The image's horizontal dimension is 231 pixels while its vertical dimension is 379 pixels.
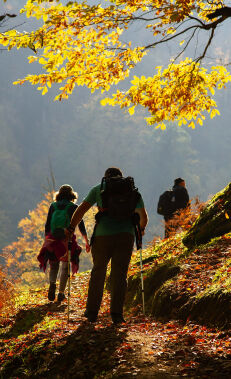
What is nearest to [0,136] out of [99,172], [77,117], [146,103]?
[77,117]

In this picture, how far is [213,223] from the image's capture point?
291 inches

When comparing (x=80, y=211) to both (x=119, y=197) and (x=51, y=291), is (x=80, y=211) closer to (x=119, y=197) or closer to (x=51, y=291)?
(x=119, y=197)

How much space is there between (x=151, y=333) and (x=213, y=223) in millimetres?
Answer: 3441

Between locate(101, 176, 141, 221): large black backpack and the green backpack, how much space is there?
2.30m

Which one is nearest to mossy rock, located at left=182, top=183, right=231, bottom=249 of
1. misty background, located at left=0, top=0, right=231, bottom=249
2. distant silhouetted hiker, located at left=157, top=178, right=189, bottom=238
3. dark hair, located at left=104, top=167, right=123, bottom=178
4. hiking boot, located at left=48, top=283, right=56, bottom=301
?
distant silhouetted hiker, located at left=157, top=178, right=189, bottom=238

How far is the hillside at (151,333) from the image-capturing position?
132 inches

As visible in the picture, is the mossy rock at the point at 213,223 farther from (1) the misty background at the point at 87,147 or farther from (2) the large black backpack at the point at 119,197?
(1) the misty background at the point at 87,147

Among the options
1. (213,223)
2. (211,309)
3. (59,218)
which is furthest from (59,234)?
(211,309)

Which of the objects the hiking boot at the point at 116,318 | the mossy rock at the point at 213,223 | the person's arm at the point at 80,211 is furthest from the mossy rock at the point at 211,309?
the mossy rock at the point at 213,223

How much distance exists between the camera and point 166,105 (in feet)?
24.6

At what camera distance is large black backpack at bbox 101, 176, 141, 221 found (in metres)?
4.59

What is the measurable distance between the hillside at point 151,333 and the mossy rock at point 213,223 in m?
0.39

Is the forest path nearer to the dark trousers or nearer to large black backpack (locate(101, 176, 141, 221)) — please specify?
the dark trousers

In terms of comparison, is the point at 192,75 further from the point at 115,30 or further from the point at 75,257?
the point at 75,257
